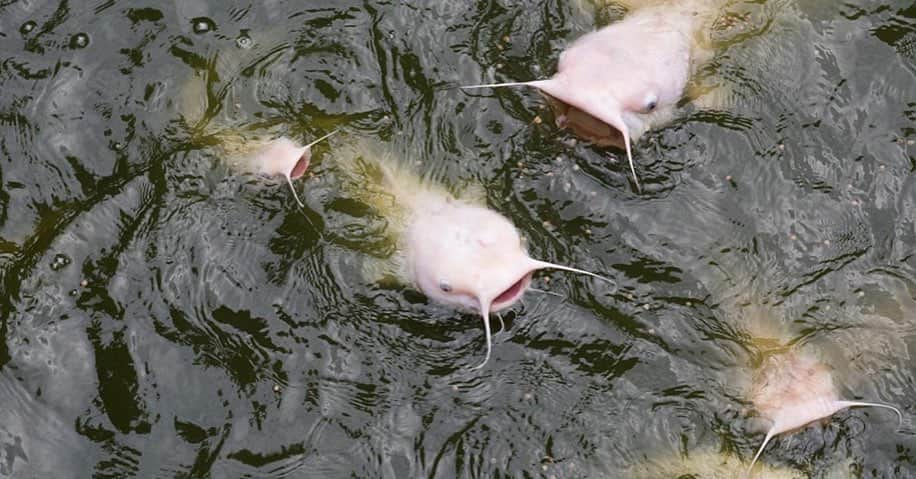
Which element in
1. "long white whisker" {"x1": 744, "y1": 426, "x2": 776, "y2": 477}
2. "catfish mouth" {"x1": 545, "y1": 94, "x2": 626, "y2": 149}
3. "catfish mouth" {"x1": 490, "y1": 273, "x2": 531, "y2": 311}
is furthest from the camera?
"catfish mouth" {"x1": 545, "y1": 94, "x2": 626, "y2": 149}

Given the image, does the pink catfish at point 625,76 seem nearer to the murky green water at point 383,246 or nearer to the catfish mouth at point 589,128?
the catfish mouth at point 589,128

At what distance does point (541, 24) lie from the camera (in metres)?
4.18

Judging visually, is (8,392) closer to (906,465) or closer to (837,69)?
(906,465)

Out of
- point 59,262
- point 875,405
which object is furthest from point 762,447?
point 59,262

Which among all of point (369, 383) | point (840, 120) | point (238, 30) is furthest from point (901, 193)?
point (238, 30)

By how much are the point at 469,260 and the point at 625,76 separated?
3.19 ft

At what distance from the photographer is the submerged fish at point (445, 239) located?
342 cm

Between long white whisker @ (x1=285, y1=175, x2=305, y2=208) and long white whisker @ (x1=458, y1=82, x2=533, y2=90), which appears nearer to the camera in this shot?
long white whisker @ (x1=285, y1=175, x2=305, y2=208)

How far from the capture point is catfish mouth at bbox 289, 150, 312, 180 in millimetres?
3869

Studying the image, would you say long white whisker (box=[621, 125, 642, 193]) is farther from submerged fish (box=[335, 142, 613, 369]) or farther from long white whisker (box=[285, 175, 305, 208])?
long white whisker (box=[285, 175, 305, 208])

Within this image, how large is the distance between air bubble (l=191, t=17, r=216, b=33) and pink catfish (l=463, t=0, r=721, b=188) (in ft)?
3.77

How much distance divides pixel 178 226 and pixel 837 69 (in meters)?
2.72

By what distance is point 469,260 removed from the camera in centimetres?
344

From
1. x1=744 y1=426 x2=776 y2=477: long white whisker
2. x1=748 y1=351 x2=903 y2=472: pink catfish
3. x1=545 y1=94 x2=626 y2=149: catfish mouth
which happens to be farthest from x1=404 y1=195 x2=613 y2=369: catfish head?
x1=744 y1=426 x2=776 y2=477: long white whisker
